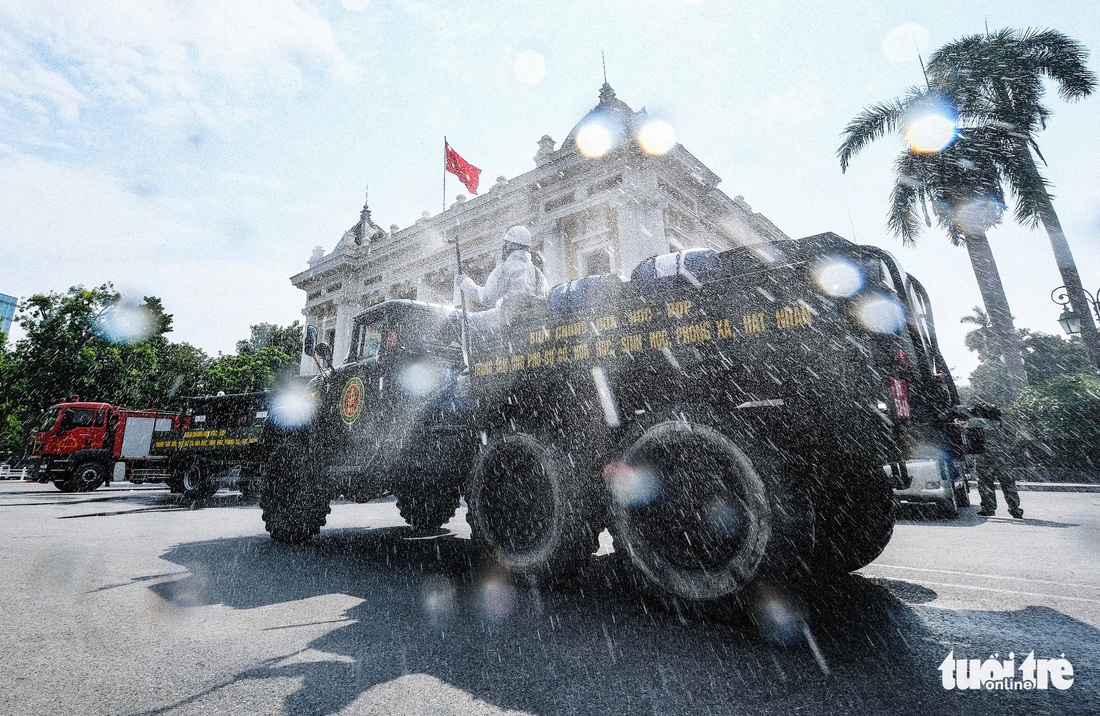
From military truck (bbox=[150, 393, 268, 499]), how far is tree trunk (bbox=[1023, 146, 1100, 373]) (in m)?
22.8

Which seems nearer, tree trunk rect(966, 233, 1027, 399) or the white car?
the white car

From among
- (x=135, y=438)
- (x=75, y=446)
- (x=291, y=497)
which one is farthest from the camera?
(x=135, y=438)

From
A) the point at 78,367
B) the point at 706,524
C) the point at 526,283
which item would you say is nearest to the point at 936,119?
the point at 526,283

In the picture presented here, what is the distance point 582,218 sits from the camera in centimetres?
2355

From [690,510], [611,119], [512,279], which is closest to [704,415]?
[690,510]

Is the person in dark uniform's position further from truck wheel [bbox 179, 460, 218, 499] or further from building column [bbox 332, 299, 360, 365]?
building column [bbox 332, 299, 360, 365]

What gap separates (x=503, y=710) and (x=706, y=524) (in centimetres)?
182

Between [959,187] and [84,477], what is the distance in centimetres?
2965

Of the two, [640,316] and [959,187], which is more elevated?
[959,187]

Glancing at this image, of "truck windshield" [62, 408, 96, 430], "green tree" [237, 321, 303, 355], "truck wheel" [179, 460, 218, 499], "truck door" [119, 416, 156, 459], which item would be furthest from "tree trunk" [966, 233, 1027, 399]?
"green tree" [237, 321, 303, 355]

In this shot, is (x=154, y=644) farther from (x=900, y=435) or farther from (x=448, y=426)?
(x=900, y=435)

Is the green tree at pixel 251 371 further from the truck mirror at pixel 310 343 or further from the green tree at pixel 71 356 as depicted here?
the truck mirror at pixel 310 343

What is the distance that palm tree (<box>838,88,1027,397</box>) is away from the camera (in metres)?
16.5

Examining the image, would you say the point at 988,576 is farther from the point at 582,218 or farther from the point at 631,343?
the point at 582,218
